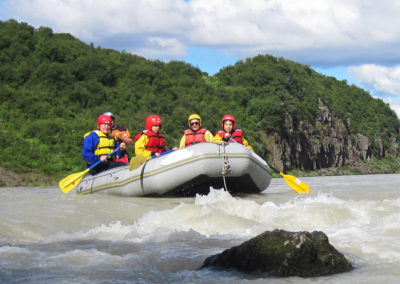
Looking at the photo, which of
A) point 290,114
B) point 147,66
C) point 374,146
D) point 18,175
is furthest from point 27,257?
point 374,146

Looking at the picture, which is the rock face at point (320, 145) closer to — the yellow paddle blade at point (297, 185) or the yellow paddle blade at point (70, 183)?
the yellow paddle blade at point (297, 185)

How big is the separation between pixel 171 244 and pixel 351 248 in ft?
5.06

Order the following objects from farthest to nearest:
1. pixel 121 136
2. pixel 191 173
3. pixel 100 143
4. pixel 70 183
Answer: pixel 121 136 → pixel 70 183 → pixel 100 143 → pixel 191 173

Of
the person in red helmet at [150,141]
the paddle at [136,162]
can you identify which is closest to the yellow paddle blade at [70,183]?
the person in red helmet at [150,141]

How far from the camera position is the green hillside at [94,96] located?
21.5m

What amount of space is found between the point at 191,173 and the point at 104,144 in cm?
201

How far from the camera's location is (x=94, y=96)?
28578 mm

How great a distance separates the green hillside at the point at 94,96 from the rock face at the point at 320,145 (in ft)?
3.53

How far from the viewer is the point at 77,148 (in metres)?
21.5

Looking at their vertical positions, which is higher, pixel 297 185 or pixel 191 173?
pixel 191 173

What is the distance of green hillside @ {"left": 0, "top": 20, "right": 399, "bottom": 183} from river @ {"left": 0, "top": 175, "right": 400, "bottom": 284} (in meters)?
12.7

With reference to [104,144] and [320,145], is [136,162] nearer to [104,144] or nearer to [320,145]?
[104,144]

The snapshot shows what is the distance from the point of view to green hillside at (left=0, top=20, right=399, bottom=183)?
70.4ft

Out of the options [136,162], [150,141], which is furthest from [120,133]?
[136,162]
